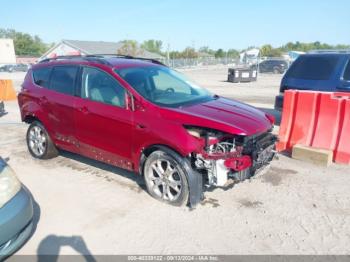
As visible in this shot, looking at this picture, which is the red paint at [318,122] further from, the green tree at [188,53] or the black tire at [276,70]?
the green tree at [188,53]

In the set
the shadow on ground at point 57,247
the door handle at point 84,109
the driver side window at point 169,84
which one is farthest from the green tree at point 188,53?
the shadow on ground at point 57,247

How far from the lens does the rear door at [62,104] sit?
494 cm

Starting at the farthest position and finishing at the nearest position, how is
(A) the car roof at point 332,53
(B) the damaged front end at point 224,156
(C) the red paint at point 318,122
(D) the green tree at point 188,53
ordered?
(D) the green tree at point 188,53 < (A) the car roof at point 332,53 < (C) the red paint at point 318,122 < (B) the damaged front end at point 224,156

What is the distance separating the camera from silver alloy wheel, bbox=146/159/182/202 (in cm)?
392

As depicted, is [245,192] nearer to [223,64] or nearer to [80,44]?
[80,44]

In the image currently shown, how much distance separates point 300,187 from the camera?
454 cm

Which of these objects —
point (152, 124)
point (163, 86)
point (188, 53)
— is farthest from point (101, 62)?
point (188, 53)

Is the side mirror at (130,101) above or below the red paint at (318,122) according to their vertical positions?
above

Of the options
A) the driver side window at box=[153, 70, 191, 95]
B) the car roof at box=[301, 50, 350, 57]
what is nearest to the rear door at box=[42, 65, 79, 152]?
the driver side window at box=[153, 70, 191, 95]

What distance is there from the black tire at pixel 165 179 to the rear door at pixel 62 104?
1.60 meters

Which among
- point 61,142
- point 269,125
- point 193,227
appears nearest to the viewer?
point 193,227

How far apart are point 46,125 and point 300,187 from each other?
14.1 ft

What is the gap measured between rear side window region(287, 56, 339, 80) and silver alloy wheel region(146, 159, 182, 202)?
485 cm

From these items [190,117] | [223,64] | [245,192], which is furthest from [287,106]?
[223,64]
